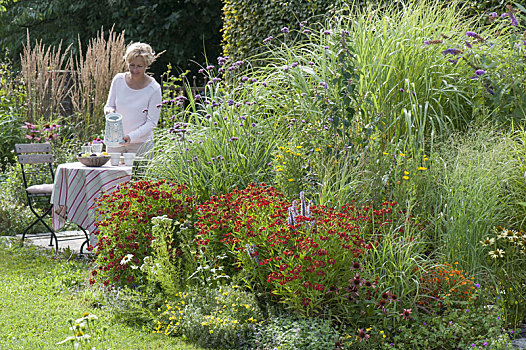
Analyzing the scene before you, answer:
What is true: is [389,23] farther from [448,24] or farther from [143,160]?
[143,160]

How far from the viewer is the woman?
6.72m

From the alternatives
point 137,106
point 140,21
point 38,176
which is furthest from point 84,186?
point 140,21

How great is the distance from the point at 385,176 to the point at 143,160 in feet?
7.54

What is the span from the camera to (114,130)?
245 inches

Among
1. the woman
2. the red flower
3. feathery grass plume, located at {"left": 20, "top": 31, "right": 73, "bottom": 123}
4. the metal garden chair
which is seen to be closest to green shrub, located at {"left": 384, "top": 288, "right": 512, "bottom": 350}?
the red flower

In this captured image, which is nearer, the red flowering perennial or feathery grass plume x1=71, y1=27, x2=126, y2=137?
the red flowering perennial

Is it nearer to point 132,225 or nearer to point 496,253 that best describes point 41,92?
point 132,225

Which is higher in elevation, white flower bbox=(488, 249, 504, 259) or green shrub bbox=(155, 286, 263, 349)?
white flower bbox=(488, 249, 504, 259)

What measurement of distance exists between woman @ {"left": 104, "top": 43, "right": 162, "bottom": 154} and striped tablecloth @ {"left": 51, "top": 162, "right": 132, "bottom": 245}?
0.82m

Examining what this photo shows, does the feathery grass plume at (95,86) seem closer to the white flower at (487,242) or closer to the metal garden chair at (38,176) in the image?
the metal garden chair at (38,176)

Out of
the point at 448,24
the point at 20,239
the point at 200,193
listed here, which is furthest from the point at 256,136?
the point at 20,239

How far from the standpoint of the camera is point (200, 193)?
206 inches

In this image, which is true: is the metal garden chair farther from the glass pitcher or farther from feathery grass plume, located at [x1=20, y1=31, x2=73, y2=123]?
feathery grass plume, located at [x1=20, y1=31, x2=73, y2=123]

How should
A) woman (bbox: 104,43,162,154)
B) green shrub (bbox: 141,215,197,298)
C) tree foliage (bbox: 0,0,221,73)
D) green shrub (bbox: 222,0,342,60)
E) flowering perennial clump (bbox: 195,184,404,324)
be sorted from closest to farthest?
flowering perennial clump (bbox: 195,184,404,324) < green shrub (bbox: 141,215,197,298) < woman (bbox: 104,43,162,154) < green shrub (bbox: 222,0,342,60) < tree foliage (bbox: 0,0,221,73)
